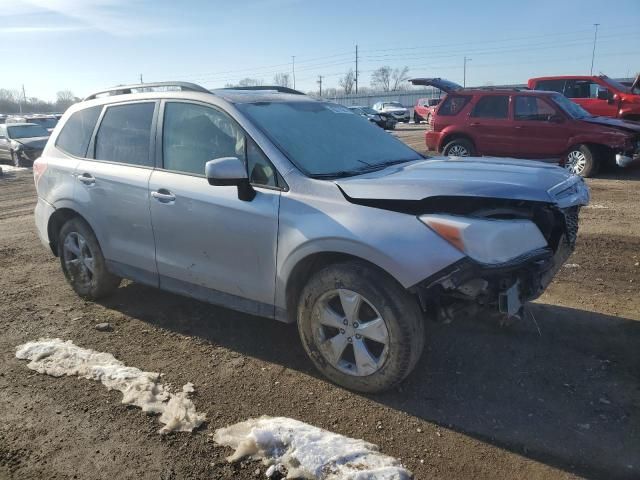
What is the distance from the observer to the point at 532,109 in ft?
36.7

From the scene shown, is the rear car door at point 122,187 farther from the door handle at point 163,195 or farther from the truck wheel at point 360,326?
the truck wheel at point 360,326

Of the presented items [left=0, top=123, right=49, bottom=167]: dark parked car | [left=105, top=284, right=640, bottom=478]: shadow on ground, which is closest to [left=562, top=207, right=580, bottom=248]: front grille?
[left=105, top=284, right=640, bottom=478]: shadow on ground

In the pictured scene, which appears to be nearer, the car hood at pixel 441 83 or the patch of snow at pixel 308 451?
the patch of snow at pixel 308 451

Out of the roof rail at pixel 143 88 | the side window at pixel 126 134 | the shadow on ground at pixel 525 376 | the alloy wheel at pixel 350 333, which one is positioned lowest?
the shadow on ground at pixel 525 376

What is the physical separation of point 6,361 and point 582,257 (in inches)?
218

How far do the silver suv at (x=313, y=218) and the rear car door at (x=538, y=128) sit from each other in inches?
305

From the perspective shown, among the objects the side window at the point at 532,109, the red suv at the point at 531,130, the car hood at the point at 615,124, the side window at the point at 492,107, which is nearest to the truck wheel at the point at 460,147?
the red suv at the point at 531,130

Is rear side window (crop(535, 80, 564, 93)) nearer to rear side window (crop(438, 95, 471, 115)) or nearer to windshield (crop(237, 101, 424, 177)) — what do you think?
rear side window (crop(438, 95, 471, 115))

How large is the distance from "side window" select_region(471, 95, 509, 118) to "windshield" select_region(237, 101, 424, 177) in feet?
26.2

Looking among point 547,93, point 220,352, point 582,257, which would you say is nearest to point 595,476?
point 220,352

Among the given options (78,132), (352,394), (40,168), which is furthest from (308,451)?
(40,168)

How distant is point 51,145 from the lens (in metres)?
4.98

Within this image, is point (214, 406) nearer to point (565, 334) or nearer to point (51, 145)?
point (565, 334)

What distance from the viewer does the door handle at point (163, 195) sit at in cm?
381
